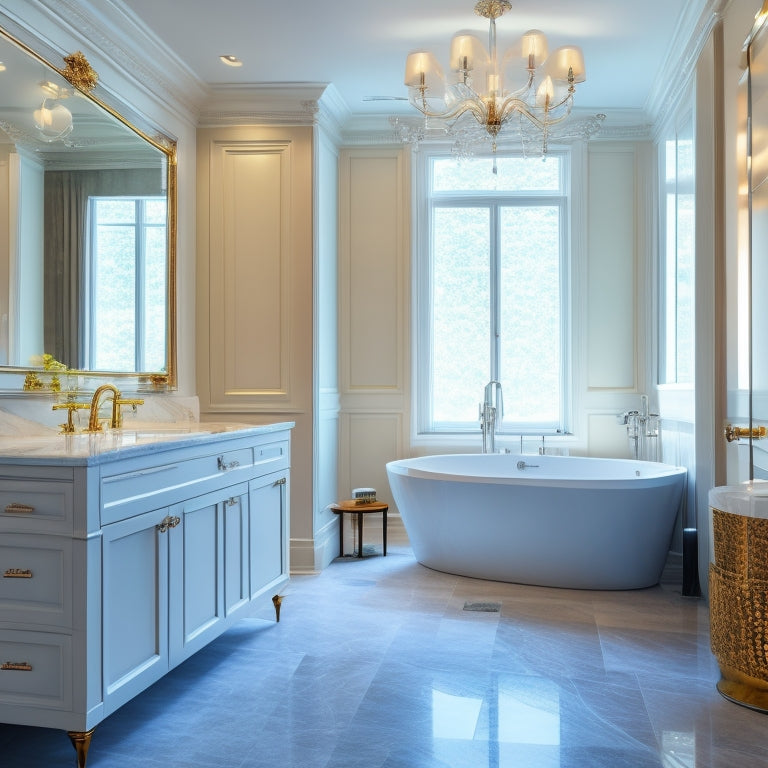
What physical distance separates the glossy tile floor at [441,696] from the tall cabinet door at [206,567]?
20 cm

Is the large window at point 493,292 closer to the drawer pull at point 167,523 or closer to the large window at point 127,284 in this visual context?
the large window at point 127,284

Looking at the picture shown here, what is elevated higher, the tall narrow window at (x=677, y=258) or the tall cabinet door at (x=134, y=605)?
the tall narrow window at (x=677, y=258)

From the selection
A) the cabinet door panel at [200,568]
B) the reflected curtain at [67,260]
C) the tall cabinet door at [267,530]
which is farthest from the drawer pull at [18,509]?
the tall cabinet door at [267,530]

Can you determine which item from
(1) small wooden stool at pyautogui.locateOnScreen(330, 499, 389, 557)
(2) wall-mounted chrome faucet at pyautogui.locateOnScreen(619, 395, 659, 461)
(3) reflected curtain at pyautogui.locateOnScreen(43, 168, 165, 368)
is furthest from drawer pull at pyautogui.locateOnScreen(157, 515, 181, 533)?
(2) wall-mounted chrome faucet at pyautogui.locateOnScreen(619, 395, 659, 461)

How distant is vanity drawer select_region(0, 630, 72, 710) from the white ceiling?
259cm

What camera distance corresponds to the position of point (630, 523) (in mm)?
4051

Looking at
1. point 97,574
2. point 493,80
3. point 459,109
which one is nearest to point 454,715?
point 97,574

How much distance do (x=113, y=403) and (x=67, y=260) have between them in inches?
23.1

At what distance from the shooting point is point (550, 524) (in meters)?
4.10

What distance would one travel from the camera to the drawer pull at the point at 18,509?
2219 mm

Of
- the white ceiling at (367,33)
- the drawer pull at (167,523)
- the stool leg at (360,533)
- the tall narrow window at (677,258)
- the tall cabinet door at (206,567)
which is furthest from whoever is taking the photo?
the stool leg at (360,533)

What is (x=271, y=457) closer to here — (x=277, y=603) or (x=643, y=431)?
(x=277, y=603)

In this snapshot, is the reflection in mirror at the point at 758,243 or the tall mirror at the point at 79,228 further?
the tall mirror at the point at 79,228

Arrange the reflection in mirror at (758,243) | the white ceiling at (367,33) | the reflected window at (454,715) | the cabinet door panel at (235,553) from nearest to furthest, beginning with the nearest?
1. the reflected window at (454,715)
2. the reflection in mirror at (758,243)
3. the cabinet door panel at (235,553)
4. the white ceiling at (367,33)
